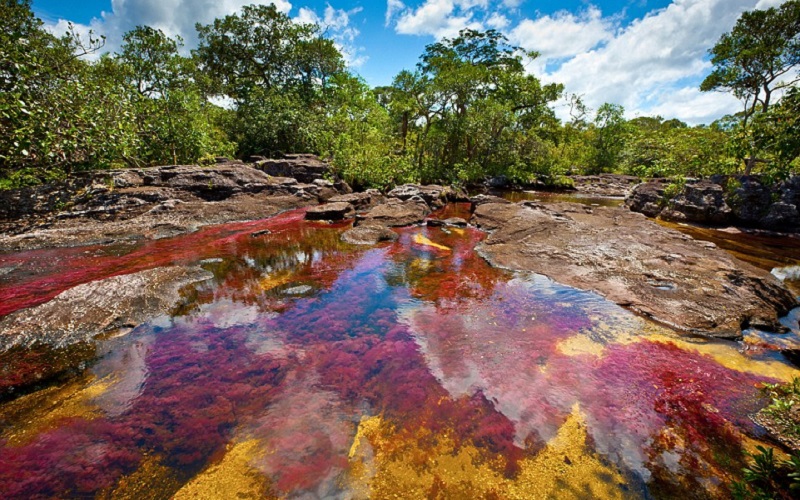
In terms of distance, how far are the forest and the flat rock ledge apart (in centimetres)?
214

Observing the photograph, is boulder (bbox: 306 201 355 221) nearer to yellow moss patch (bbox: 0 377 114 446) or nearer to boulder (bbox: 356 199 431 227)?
boulder (bbox: 356 199 431 227)

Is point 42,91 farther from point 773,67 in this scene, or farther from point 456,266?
point 773,67

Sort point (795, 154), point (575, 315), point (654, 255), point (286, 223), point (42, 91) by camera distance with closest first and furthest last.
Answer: point (795, 154)
point (575, 315)
point (654, 255)
point (42, 91)
point (286, 223)

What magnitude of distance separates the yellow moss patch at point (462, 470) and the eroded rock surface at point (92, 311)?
4433mm

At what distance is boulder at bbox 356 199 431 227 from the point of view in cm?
1237

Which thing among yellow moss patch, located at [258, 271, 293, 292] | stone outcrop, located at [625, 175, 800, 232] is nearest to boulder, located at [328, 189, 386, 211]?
yellow moss patch, located at [258, 271, 293, 292]

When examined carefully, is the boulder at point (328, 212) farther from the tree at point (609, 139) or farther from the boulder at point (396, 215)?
the tree at point (609, 139)

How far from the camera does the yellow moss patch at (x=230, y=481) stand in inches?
101

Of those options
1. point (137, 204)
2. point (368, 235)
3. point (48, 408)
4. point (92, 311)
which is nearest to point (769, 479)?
point (48, 408)

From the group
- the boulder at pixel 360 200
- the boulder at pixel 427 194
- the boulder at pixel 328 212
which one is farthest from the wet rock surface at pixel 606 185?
the boulder at pixel 328 212

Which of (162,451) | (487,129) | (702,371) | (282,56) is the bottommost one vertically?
(702,371)

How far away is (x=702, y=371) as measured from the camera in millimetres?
4074

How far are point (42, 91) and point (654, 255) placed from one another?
59.9ft

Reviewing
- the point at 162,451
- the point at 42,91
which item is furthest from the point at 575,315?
the point at 42,91
